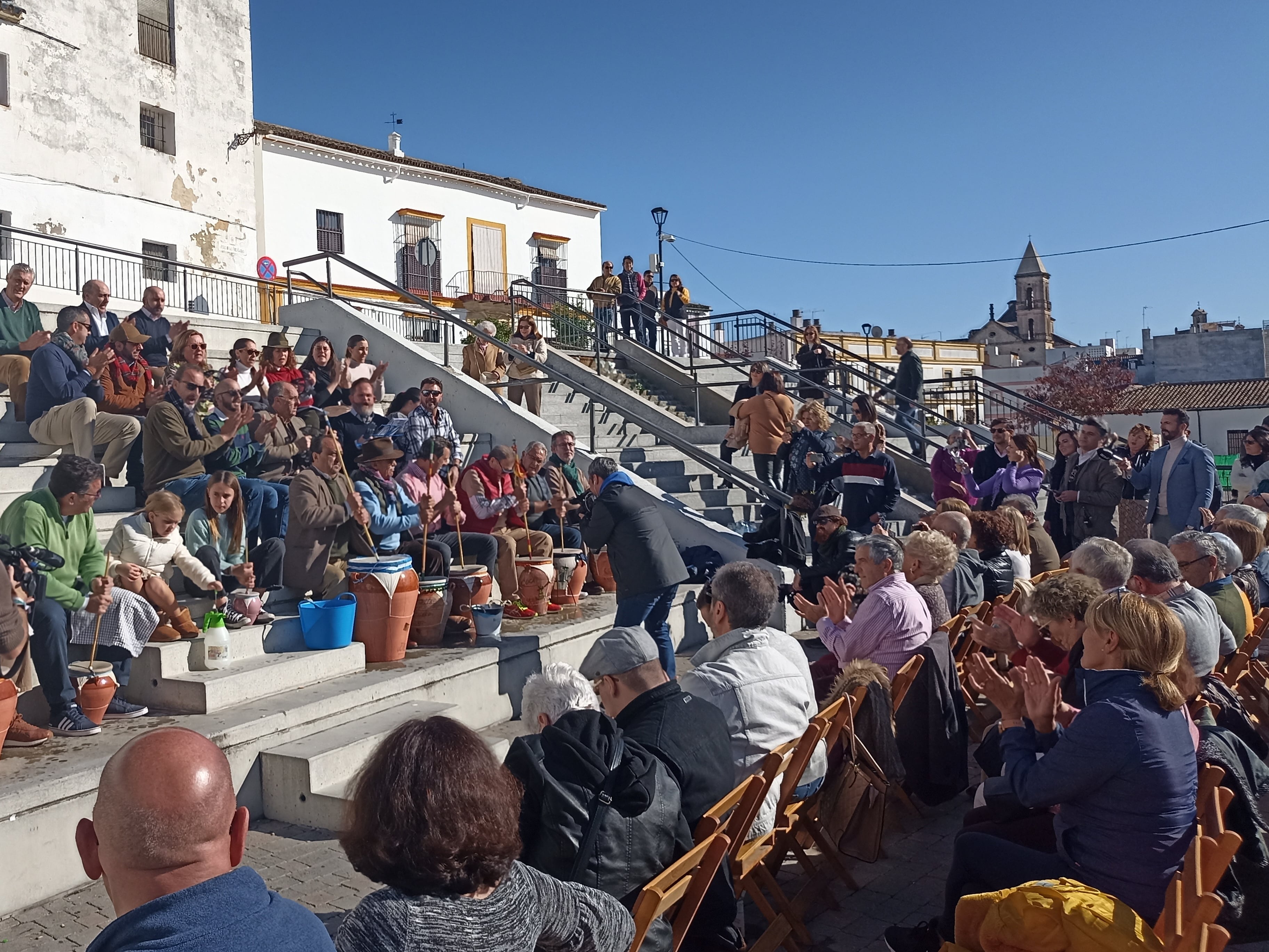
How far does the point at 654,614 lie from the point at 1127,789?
170 inches

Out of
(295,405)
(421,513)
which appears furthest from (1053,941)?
(295,405)

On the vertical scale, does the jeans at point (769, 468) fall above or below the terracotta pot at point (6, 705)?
above

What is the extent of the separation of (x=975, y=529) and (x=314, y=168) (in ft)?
87.7

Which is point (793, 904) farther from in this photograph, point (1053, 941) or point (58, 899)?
point (58, 899)

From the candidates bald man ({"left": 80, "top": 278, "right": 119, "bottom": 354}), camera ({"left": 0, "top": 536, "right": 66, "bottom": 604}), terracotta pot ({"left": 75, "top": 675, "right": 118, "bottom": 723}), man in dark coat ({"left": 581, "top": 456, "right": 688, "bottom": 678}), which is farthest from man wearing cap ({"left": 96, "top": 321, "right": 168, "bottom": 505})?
man in dark coat ({"left": 581, "top": 456, "right": 688, "bottom": 678})

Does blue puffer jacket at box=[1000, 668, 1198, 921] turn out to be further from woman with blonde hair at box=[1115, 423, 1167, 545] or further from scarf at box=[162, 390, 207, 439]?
woman with blonde hair at box=[1115, 423, 1167, 545]

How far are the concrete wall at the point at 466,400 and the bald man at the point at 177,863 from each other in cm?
808

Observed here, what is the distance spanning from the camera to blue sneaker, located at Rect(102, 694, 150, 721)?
5.18 meters

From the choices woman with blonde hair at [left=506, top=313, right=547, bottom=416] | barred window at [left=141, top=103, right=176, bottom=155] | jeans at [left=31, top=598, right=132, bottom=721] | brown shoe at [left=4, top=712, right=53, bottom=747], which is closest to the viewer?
brown shoe at [left=4, top=712, right=53, bottom=747]

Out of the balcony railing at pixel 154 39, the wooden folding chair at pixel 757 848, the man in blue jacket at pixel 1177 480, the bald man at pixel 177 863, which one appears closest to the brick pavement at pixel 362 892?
the wooden folding chair at pixel 757 848

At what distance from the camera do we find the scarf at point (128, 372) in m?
8.30

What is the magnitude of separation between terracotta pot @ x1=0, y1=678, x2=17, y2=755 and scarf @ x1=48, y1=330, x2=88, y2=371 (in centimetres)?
427

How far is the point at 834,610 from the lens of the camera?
17.4ft

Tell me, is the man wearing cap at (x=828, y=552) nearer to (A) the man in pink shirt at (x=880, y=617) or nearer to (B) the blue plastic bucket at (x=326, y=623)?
(A) the man in pink shirt at (x=880, y=617)
